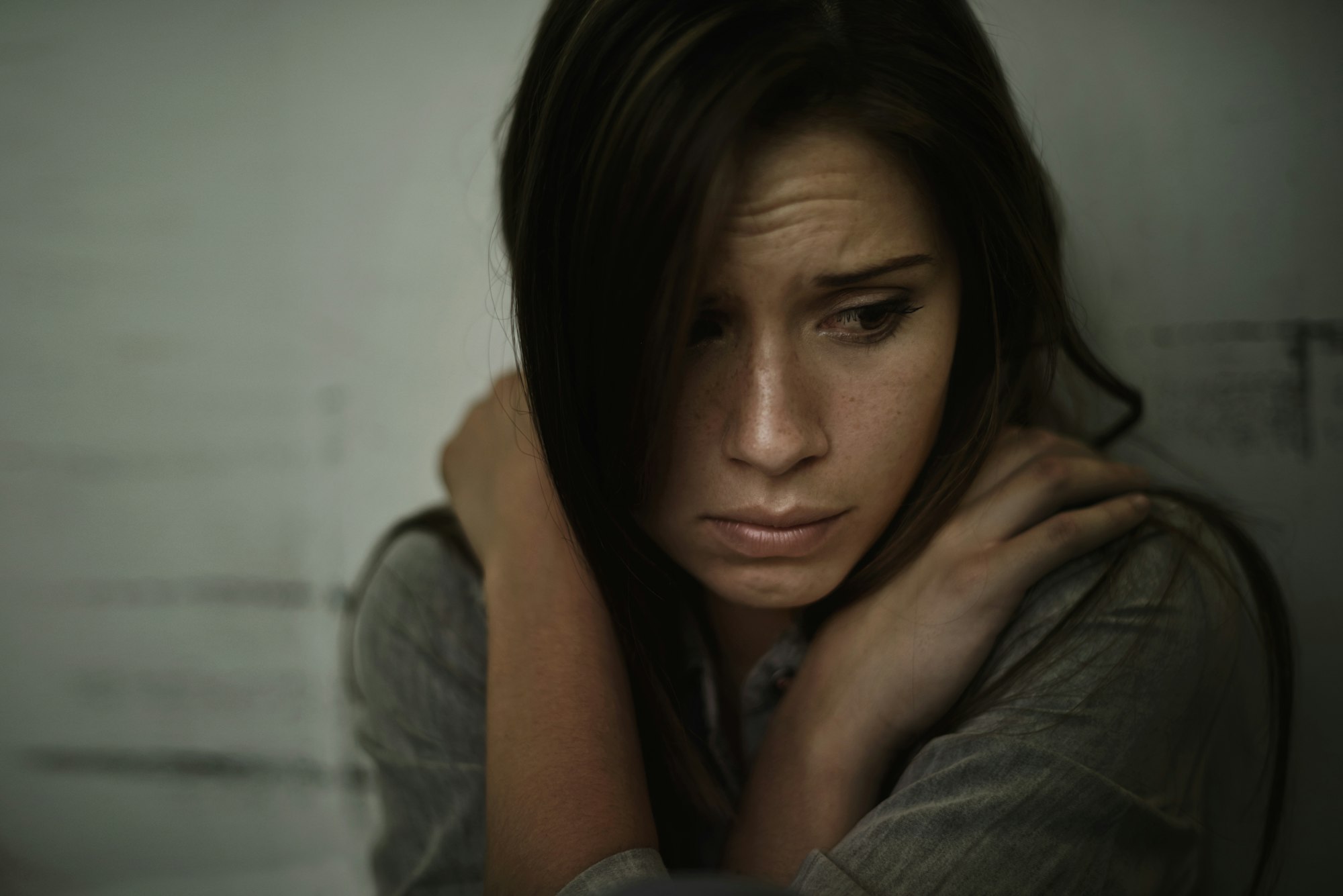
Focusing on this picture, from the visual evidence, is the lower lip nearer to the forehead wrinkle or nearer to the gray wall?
the forehead wrinkle

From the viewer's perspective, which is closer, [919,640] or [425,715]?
[919,640]

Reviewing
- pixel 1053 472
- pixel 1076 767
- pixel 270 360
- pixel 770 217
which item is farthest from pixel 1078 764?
pixel 270 360

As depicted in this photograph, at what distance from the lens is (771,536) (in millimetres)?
778

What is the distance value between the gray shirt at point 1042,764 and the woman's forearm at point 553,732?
0.14 feet

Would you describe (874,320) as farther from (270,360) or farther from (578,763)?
(270,360)

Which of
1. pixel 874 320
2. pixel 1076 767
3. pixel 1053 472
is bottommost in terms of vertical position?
pixel 1076 767

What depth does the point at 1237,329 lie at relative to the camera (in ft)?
3.70

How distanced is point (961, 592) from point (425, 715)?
63cm

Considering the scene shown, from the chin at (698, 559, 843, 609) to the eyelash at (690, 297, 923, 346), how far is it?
220 mm

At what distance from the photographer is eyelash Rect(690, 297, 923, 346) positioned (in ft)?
2.41

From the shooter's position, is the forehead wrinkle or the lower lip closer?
the forehead wrinkle

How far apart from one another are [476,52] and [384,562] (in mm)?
824

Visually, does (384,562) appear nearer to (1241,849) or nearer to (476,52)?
(476,52)

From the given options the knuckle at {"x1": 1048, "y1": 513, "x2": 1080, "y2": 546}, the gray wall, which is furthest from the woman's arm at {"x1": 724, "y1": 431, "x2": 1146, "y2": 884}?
the gray wall
